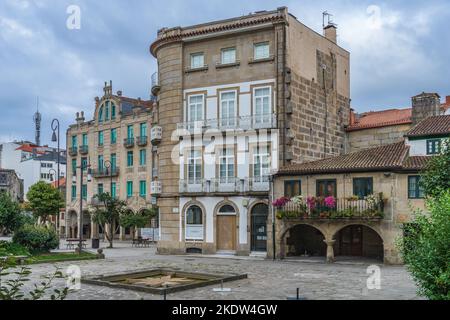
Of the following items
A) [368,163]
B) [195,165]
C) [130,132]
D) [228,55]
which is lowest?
[368,163]

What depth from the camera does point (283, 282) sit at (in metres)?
20.1

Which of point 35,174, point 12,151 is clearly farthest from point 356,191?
point 12,151

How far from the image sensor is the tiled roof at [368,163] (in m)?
27.4

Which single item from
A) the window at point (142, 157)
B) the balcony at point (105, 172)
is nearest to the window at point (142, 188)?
the window at point (142, 157)

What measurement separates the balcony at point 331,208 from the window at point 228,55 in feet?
32.8

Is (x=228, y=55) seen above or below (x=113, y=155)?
above

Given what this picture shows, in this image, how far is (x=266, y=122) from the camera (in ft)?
106

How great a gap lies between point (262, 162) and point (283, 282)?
13088 mm

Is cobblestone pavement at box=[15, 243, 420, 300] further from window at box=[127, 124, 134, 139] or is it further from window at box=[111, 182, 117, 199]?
window at box=[111, 182, 117, 199]

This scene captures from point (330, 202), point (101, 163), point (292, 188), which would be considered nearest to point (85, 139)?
point (101, 163)

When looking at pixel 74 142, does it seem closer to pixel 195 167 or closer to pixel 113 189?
pixel 113 189

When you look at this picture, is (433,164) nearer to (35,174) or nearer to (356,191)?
(356,191)

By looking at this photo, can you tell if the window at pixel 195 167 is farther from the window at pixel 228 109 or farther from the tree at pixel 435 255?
the tree at pixel 435 255
